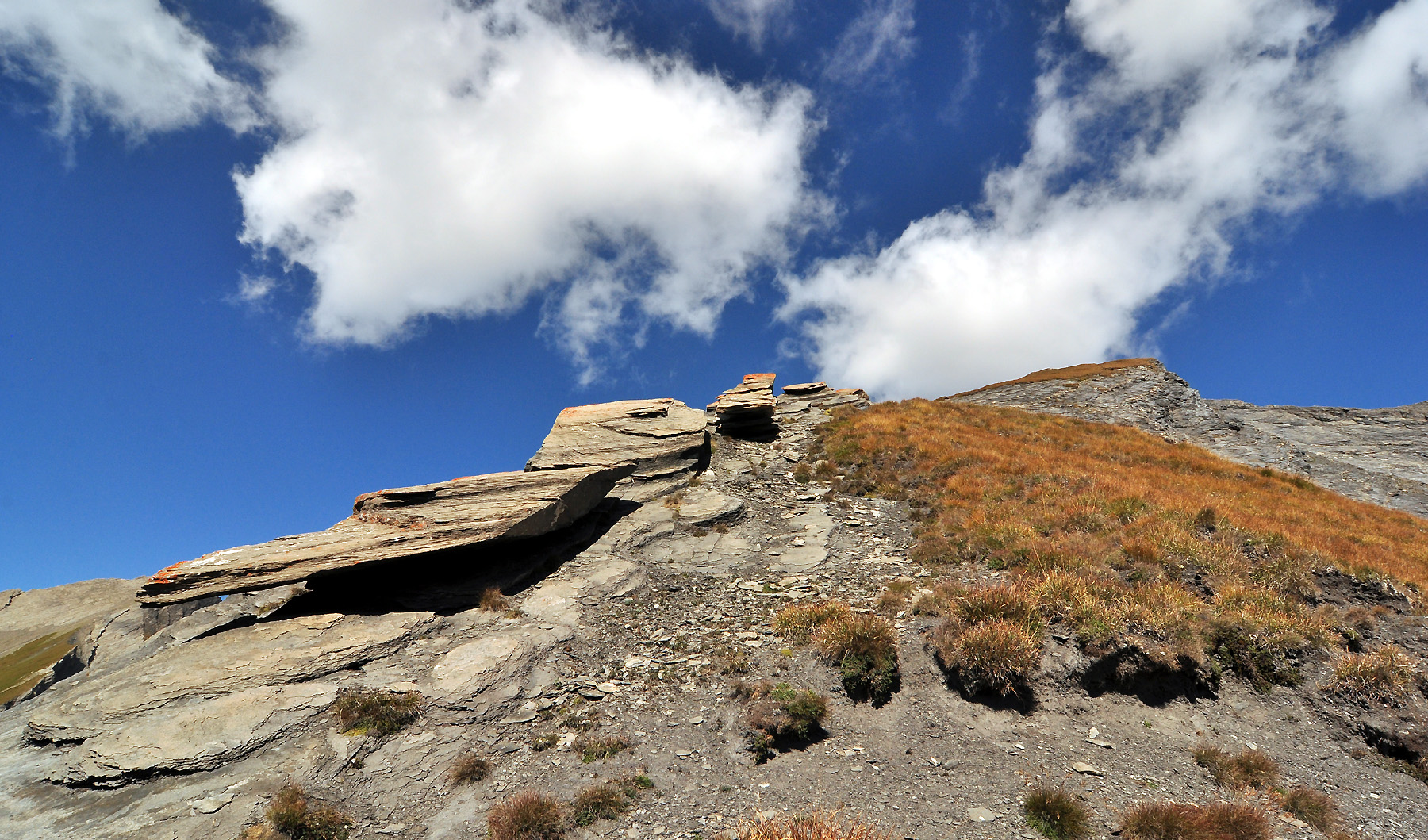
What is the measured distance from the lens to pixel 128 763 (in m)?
10.3

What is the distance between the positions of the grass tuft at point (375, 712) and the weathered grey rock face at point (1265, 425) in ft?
139

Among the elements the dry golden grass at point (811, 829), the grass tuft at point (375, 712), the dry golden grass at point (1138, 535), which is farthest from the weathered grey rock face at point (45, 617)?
the dry golden grass at point (1138, 535)

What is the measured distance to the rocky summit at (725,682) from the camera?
31.2 ft

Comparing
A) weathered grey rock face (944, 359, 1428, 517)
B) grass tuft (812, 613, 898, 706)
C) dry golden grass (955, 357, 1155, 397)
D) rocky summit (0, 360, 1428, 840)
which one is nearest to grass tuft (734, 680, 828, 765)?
rocky summit (0, 360, 1428, 840)

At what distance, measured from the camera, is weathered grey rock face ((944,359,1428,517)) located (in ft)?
103

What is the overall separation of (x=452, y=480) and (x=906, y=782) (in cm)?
1633

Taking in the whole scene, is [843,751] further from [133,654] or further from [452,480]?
[133,654]

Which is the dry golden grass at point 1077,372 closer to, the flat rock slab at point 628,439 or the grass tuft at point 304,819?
the flat rock slab at point 628,439

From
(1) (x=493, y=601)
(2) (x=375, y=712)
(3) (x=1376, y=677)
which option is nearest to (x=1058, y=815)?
(3) (x=1376, y=677)

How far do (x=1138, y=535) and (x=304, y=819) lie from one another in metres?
20.7

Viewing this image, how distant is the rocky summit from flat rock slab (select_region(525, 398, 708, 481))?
3452mm

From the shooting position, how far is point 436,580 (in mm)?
16938

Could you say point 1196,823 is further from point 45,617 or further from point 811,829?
point 45,617

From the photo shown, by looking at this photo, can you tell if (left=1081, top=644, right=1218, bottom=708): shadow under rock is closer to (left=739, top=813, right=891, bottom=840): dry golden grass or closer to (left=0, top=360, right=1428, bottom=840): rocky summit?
(left=0, top=360, right=1428, bottom=840): rocky summit
